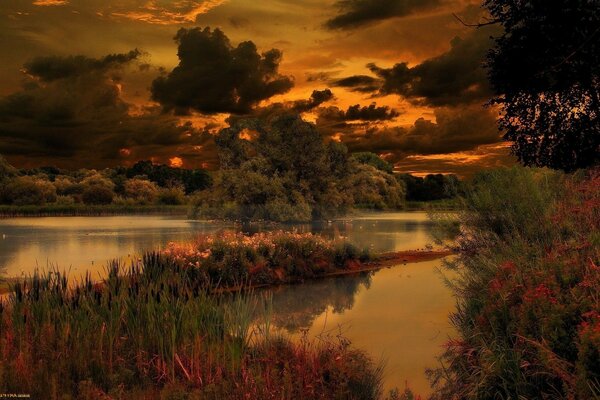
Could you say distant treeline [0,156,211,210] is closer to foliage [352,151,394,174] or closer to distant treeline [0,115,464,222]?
distant treeline [0,115,464,222]

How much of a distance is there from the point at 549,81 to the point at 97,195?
70.9 meters

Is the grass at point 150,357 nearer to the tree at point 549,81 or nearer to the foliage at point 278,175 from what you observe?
the tree at point 549,81

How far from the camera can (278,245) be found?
2281cm

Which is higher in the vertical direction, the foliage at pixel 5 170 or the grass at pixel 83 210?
the foliage at pixel 5 170

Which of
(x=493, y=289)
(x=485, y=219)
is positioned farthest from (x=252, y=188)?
(x=493, y=289)

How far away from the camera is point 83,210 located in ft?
234

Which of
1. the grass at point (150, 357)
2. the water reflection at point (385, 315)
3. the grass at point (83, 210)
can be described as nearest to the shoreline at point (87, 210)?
the grass at point (83, 210)

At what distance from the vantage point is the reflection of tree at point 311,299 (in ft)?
48.4

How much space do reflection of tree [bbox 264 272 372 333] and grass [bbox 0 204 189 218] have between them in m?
44.4

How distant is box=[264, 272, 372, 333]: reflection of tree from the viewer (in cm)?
1474

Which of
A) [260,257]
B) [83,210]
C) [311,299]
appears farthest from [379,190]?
[311,299]

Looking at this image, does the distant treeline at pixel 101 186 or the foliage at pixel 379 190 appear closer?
the distant treeline at pixel 101 186

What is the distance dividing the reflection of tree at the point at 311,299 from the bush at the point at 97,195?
2533 inches

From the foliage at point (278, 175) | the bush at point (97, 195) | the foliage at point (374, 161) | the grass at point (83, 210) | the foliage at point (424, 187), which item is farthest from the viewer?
the foliage at point (374, 161)
